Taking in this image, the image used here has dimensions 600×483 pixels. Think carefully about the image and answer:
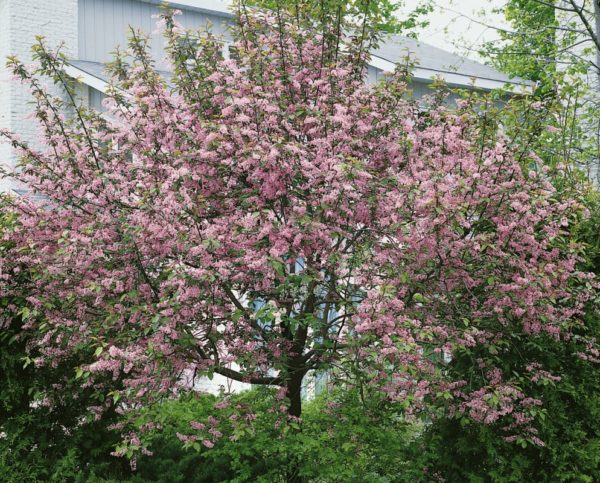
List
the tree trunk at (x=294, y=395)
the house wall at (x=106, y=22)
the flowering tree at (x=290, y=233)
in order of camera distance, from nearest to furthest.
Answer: the flowering tree at (x=290, y=233) < the tree trunk at (x=294, y=395) < the house wall at (x=106, y=22)

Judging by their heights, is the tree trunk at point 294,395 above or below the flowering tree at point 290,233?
below

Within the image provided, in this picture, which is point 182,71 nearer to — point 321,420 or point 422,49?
point 321,420

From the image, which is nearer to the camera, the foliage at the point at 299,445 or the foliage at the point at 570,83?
the foliage at the point at 299,445

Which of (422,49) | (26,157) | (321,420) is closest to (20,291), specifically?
(26,157)

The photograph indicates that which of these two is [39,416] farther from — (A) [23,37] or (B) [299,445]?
(A) [23,37]

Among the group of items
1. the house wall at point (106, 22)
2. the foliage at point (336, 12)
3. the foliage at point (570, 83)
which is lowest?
the foliage at point (336, 12)

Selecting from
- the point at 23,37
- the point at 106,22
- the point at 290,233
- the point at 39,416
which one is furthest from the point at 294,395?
the point at 106,22

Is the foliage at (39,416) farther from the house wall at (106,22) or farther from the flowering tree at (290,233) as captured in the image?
the house wall at (106,22)

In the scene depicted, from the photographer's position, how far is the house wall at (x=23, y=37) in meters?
11.7

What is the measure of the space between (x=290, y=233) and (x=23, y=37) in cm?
946

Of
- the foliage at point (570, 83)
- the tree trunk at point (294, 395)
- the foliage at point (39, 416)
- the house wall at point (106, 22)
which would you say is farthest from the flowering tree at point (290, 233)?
the house wall at point (106, 22)

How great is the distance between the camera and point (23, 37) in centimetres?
1198

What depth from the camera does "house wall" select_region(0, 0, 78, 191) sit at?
1168cm

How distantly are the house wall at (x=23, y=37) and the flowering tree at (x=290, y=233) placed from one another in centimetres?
679
